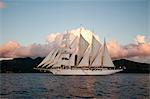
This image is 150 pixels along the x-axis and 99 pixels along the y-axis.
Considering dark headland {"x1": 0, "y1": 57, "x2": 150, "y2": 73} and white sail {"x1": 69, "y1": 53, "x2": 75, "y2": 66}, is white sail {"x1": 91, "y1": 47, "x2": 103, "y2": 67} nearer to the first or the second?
white sail {"x1": 69, "y1": 53, "x2": 75, "y2": 66}

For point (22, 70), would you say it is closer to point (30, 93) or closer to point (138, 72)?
point (30, 93)

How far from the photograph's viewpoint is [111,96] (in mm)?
6266

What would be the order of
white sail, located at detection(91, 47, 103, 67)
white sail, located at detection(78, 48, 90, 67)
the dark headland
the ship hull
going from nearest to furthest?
the dark headland < white sail, located at detection(91, 47, 103, 67) < white sail, located at detection(78, 48, 90, 67) < the ship hull

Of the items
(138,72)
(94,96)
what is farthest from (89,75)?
(94,96)

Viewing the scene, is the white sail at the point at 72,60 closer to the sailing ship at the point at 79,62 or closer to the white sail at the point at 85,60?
the sailing ship at the point at 79,62

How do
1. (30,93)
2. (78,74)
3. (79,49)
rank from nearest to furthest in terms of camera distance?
1. (30,93)
2. (79,49)
3. (78,74)

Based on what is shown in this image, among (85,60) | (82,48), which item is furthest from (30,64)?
(85,60)

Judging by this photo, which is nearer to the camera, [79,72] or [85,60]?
[85,60]

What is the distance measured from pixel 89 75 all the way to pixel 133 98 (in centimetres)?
374

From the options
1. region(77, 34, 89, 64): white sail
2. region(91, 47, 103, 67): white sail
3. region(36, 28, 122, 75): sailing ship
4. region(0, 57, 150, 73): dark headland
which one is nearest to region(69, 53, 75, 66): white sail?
region(36, 28, 122, 75): sailing ship

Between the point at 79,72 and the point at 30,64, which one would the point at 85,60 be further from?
the point at 30,64

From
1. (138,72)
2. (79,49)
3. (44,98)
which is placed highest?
(79,49)

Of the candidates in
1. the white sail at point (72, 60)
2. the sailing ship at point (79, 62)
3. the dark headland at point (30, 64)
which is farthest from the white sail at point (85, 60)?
the dark headland at point (30, 64)

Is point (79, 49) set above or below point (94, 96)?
above
